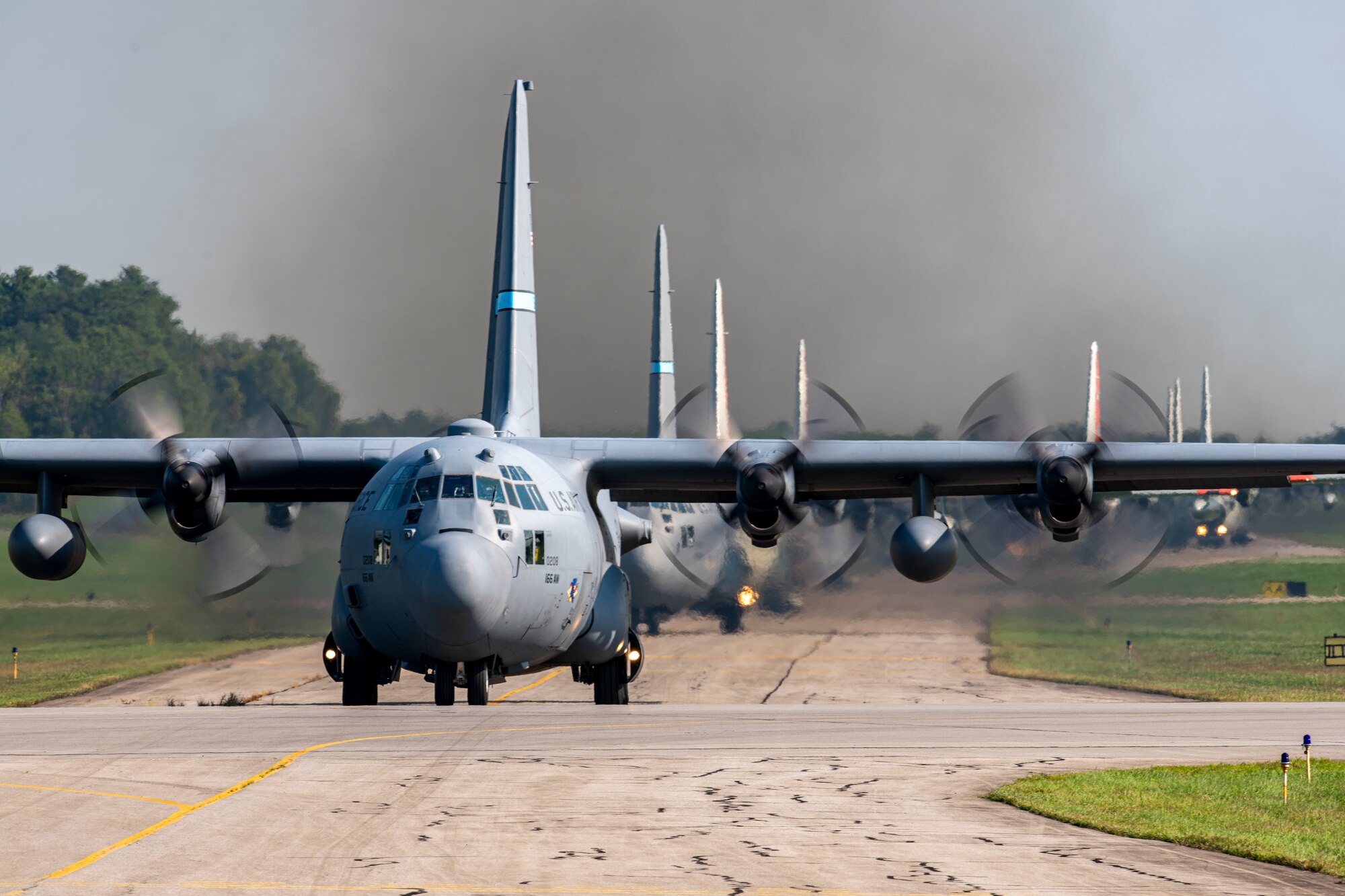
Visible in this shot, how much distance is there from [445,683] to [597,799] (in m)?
9.74

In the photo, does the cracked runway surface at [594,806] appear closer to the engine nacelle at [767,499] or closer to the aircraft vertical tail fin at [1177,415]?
the engine nacelle at [767,499]

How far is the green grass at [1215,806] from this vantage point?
1103 centimetres

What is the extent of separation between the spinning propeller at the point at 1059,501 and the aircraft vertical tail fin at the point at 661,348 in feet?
45.9

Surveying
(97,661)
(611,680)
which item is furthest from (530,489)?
(97,661)

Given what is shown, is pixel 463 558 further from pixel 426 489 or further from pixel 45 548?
pixel 45 548

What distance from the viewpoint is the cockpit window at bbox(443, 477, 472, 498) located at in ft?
66.6

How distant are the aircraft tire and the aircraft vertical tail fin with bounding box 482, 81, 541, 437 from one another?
565cm

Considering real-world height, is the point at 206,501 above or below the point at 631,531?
above

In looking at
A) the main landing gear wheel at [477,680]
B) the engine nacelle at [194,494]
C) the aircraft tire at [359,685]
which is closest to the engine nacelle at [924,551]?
the main landing gear wheel at [477,680]

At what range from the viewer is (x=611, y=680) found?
2683cm

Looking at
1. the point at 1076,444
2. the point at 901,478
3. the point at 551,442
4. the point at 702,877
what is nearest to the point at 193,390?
the point at 551,442

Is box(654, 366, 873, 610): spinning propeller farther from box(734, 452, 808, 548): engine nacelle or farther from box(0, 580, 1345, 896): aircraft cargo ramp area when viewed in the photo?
box(0, 580, 1345, 896): aircraft cargo ramp area

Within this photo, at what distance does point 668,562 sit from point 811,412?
1587 centimetres

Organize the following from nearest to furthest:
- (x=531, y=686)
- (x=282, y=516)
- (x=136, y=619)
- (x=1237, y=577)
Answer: (x=282, y=516), (x=136, y=619), (x=1237, y=577), (x=531, y=686)
